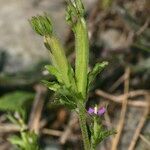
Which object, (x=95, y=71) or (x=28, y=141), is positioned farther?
(x=28, y=141)

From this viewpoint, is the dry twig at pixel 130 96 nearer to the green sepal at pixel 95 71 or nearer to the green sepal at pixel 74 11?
the green sepal at pixel 95 71

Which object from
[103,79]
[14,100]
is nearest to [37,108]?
[14,100]

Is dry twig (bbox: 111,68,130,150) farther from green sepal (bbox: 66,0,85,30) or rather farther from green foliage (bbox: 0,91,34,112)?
Answer: green sepal (bbox: 66,0,85,30)

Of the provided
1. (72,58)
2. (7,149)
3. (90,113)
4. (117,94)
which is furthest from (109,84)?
(90,113)

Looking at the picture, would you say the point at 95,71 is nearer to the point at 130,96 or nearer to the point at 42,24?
the point at 42,24

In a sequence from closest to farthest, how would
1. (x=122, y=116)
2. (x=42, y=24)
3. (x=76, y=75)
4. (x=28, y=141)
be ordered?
(x=42, y=24), (x=76, y=75), (x=28, y=141), (x=122, y=116)

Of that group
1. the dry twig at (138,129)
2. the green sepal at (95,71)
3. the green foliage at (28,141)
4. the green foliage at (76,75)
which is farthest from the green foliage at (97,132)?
the dry twig at (138,129)

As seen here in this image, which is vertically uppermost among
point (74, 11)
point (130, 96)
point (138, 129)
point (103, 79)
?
point (74, 11)

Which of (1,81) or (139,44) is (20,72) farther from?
(139,44)
